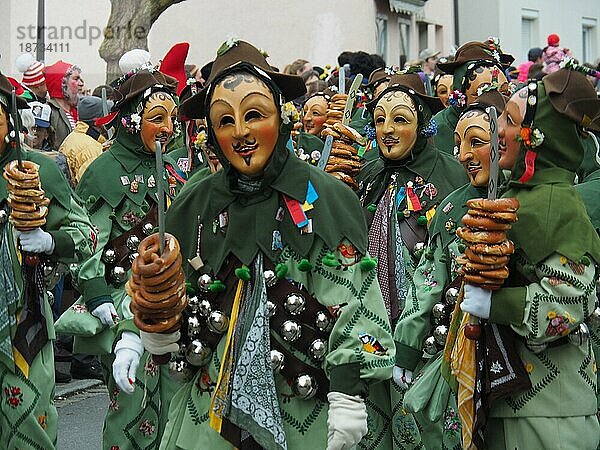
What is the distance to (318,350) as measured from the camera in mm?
4562

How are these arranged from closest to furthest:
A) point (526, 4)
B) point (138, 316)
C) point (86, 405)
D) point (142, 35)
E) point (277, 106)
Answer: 1. point (138, 316)
2. point (277, 106)
3. point (86, 405)
4. point (142, 35)
5. point (526, 4)

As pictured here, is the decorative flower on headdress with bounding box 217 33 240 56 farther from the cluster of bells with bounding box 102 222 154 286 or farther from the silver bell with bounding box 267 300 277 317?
the cluster of bells with bounding box 102 222 154 286

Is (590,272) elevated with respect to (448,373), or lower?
elevated

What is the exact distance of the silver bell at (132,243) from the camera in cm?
721

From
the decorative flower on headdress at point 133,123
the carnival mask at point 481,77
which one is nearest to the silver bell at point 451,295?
the decorative flower on headdress at point 133,123

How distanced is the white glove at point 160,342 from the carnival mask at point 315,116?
5.91m

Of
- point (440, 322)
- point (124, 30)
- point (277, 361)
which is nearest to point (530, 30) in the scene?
point (124, 30)

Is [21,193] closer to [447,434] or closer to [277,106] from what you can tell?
[277,106]

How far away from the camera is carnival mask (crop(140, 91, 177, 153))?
7.52m

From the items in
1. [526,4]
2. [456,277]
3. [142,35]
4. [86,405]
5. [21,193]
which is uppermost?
[526,4]

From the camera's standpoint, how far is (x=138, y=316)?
4398 millimetres

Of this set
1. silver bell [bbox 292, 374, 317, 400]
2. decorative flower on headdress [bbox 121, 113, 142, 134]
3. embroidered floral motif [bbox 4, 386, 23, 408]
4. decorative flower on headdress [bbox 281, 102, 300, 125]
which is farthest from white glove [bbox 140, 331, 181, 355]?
decorative flower on headdress [bbox 121, 113, 142, 134]

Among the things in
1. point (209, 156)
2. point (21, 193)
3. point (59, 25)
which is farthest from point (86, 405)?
point (59, 25)

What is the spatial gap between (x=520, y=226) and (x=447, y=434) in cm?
178
